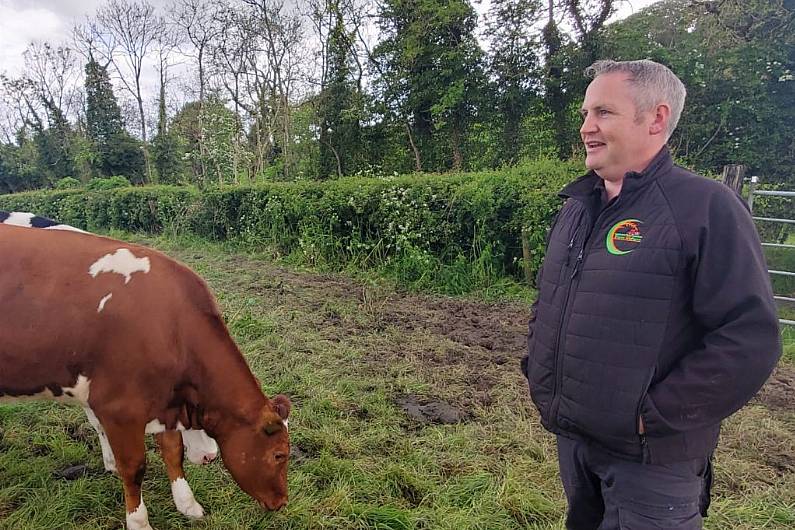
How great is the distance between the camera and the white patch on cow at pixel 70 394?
2.27 meters

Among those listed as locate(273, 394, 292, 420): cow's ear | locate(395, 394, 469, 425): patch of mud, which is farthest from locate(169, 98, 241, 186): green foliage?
locate(273, 394, 292, 420): cow's ear

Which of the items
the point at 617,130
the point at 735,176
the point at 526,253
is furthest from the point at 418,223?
the point at 617,130

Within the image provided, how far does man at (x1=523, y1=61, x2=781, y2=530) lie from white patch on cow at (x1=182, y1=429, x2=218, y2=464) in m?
1.73

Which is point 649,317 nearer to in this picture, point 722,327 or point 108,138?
point 722,327

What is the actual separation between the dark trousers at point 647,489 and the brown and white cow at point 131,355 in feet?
4.64

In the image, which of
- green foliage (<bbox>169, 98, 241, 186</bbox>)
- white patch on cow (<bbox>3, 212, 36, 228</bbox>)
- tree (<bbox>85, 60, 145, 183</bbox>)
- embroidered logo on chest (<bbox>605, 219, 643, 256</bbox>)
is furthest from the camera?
tree (<bbox>85, 60, 145, 183</bbox>)

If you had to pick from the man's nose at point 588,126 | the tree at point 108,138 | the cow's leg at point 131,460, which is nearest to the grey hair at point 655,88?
the man's nose at point 588,126

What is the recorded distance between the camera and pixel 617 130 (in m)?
1.42

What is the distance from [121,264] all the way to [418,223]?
526 cm

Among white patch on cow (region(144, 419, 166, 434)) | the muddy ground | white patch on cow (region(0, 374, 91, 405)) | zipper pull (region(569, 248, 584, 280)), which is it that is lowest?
the muddy ground

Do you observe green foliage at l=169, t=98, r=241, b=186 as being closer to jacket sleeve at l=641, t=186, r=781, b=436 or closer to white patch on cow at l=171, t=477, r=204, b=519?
white patch on cow at l=171, t=477, r=204, b=519

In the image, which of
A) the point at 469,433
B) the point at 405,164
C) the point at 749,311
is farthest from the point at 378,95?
the point at 749,311

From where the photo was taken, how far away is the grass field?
8.14 feet

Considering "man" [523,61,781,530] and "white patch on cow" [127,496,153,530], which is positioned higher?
"man" [523,61,781,530]
